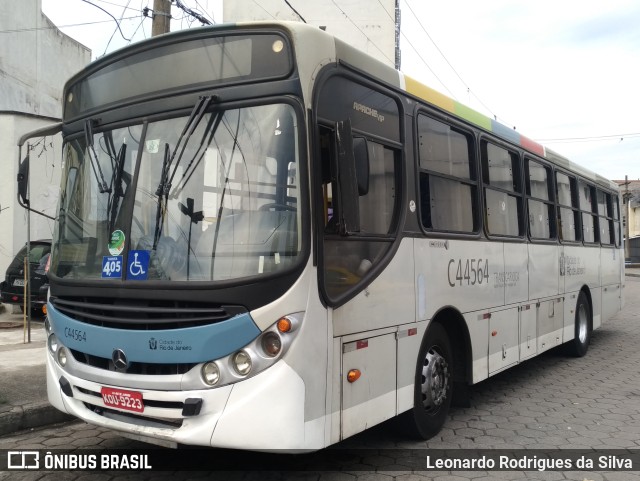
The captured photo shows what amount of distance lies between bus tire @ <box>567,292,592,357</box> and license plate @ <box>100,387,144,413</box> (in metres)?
7.28

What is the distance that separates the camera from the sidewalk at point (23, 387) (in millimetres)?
5215

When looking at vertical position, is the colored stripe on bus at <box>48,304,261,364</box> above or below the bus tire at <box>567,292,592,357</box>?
above

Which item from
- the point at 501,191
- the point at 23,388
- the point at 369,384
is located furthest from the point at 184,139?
the point at 501,191

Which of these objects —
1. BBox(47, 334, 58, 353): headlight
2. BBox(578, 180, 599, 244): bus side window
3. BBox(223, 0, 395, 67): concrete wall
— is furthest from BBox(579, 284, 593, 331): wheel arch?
BBox(223, 0, 395, 67): concrete wall

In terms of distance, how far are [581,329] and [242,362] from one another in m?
7.48

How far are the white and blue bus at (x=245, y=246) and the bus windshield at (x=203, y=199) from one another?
0.01 metres

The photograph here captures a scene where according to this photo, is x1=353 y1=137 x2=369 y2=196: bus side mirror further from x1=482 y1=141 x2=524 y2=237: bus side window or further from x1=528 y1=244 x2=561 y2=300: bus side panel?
x1=528 y1=244 x2=561 y2=300: bus side panel

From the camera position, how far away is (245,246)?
11.6ft

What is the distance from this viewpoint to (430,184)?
16.7ft

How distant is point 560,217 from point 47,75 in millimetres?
15486

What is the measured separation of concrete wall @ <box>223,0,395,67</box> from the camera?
93.8 ft

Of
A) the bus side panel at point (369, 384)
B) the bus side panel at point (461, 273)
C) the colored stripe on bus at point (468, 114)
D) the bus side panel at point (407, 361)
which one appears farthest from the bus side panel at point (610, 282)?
the bus side panel at point (369, 384)

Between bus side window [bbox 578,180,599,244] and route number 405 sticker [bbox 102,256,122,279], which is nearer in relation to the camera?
route number 405 sticker [bbox 102,256,122,279]

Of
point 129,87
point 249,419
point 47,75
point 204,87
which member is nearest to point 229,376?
point 249,419
